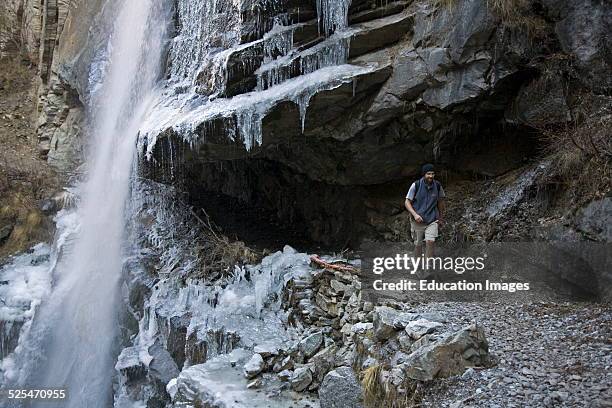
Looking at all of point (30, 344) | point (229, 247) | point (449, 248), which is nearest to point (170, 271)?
point (229, 247)

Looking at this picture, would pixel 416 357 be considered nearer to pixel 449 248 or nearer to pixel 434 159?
pixel 449 248

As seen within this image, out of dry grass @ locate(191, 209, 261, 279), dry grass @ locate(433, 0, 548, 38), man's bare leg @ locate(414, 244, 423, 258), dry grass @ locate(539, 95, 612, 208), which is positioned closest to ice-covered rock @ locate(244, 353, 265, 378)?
man's bare leg @ locate(414, 244, 423, 258)

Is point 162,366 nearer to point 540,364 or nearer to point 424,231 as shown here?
point 424,231

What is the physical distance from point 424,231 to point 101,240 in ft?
25.8

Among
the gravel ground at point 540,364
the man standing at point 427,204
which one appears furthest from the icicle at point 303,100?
the gravel ground at point 540,364

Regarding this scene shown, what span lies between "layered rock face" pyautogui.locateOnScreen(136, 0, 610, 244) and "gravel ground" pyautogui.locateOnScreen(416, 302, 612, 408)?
358 centimetres

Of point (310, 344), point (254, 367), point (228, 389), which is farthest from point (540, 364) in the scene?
point (228, 389)

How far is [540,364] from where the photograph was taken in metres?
4.39

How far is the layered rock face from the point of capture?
25.4 ft

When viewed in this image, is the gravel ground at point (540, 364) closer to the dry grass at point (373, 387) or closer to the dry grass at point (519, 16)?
the dry grass at point (373, 387)

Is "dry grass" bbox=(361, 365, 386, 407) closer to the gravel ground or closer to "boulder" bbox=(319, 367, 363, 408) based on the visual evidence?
"boulder" bbox=(319, 367, 363, 408)

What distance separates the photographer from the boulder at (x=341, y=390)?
488 centimetres

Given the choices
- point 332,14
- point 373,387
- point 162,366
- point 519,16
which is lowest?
point 162,366

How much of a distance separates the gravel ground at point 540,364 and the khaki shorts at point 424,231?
1.13m
